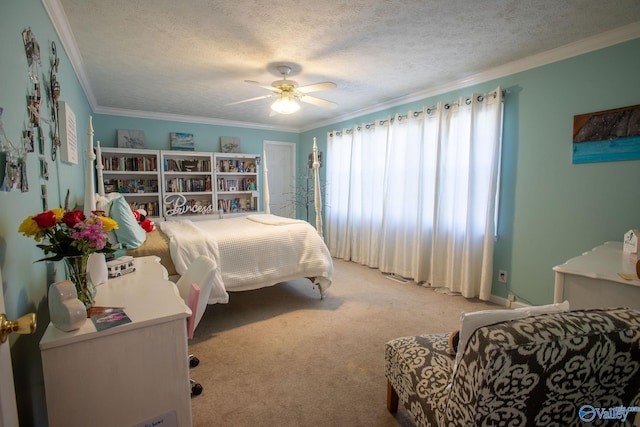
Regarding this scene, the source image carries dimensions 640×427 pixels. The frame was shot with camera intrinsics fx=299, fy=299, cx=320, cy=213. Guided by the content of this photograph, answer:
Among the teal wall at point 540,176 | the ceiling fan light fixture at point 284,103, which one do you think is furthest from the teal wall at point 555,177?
the ceiling fan light fixture at point 284,103

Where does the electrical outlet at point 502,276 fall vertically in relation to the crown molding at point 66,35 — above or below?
below

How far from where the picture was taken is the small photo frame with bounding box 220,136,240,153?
5.34 metres

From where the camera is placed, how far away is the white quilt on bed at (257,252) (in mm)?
2615

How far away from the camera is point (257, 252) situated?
287 centimetres

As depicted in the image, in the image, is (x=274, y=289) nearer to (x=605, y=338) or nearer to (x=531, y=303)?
(x=531, y=303)

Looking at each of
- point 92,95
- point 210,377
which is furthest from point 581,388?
point 92,95

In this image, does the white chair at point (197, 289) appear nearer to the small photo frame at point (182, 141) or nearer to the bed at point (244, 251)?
the bed at point (244, 251)

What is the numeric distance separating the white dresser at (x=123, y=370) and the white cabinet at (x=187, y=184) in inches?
152

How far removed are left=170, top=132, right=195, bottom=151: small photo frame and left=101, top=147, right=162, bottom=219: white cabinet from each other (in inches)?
13.5

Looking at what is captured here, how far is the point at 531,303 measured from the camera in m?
2.84

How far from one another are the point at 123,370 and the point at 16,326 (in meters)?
0.60

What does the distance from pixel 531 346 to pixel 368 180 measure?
376 centimetres

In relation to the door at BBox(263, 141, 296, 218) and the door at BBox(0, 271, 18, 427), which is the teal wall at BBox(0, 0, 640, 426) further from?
the door at BBox(263, 141, 296, 218)

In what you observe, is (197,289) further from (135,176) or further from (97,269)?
(135,176)
